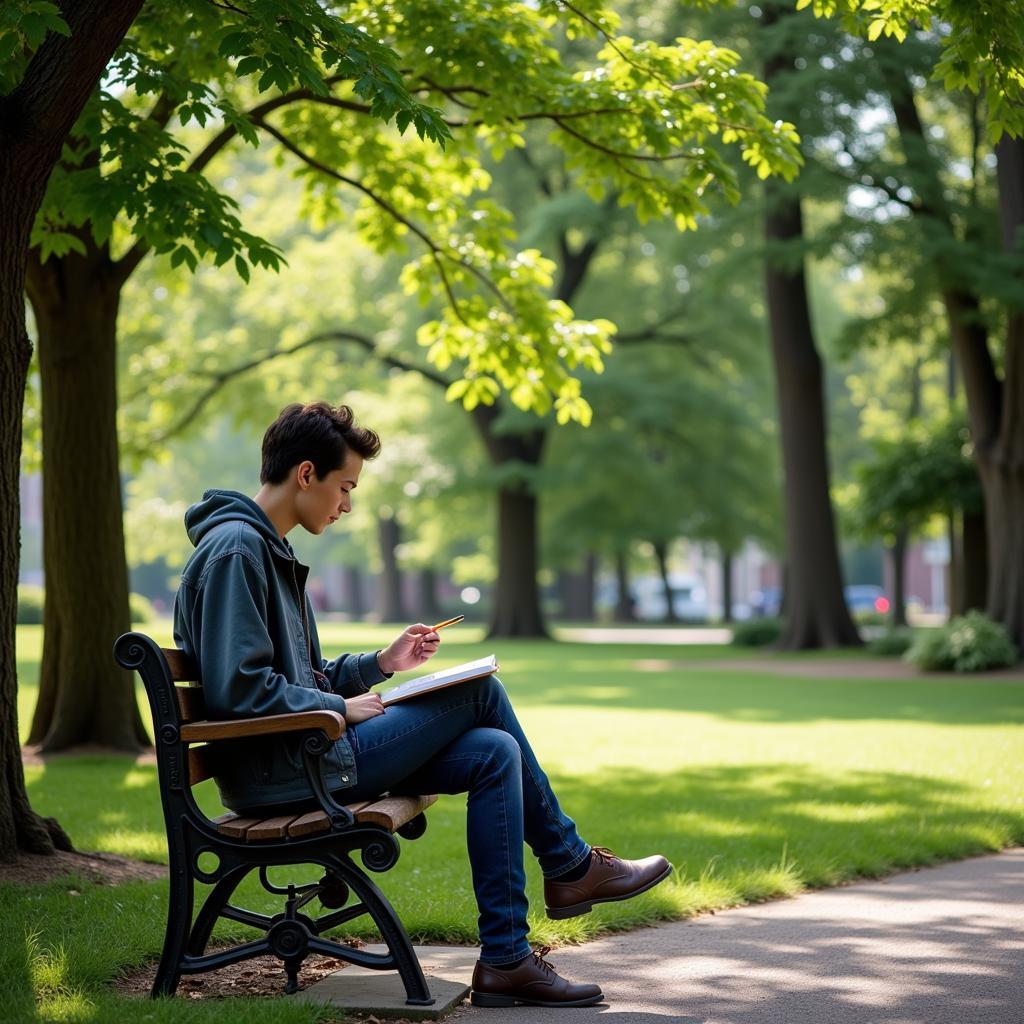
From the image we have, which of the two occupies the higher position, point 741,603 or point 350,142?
point 350,142

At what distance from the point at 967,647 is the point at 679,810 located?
13.2 m

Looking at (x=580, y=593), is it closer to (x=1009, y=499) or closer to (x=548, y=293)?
(x=548, y=293)

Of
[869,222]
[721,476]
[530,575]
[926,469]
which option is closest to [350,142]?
[869,222]

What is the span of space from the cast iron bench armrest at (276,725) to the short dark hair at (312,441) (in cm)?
83

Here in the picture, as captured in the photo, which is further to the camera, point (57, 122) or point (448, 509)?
point (448, 509)

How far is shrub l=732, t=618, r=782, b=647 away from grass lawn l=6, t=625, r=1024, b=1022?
12.2m

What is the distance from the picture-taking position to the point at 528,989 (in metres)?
4.22

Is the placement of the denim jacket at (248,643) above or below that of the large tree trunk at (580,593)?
above

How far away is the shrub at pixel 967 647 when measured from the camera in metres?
20.2

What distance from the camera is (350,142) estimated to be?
10352 mm

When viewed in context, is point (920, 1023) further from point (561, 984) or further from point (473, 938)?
point (473, 938)

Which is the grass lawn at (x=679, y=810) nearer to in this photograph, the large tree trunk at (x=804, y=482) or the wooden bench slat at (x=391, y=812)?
the wooden bench slat at (x=391, y=812)

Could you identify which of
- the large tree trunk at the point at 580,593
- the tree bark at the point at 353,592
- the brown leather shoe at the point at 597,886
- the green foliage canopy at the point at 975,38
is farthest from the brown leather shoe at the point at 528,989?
the tree bark at the point at 353,592

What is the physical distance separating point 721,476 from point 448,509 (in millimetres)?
7564
